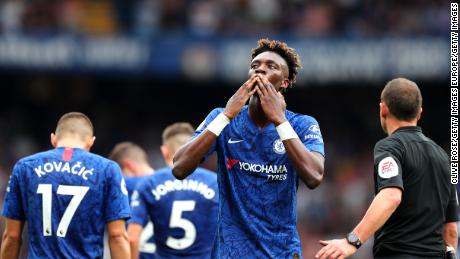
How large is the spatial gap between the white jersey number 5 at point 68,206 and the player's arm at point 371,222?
2.02 meters

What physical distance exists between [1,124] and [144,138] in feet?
11.8

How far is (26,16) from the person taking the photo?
2203cm

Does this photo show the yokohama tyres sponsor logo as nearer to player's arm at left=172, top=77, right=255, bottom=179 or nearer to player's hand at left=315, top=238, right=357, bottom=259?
player's arm at left=172, top=77, right=255, bottom=179

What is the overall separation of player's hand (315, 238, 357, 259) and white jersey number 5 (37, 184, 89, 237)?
6.63 feet

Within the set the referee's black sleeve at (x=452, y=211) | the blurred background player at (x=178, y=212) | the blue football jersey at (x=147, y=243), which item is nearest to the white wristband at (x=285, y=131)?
the referee's black sleeve at (x=452, y=211)

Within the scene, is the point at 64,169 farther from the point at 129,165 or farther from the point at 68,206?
the point at 129,165

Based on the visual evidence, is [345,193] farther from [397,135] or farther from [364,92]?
[397,135]

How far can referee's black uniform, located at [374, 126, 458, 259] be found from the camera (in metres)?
6.93

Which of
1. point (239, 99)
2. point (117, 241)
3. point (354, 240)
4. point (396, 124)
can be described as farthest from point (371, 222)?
point (117, 241)

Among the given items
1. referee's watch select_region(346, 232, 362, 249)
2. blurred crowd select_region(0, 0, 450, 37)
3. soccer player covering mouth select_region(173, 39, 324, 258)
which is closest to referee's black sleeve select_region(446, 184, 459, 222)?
referee's watch select_region(346, 232, 362, 249)

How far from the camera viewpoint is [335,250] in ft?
21.3

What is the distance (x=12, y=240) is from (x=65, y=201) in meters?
0.53

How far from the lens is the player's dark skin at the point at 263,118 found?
255 inches

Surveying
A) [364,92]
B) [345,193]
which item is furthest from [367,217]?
[364,92]
